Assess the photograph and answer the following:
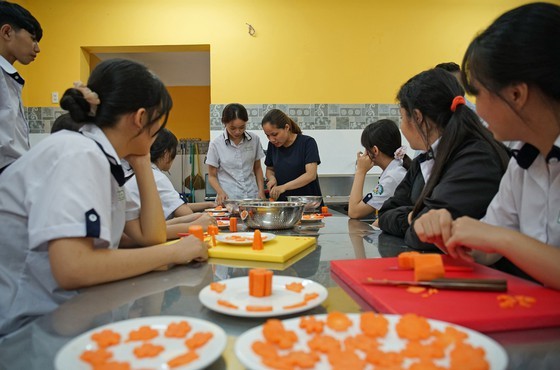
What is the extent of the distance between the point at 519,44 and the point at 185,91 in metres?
6.88

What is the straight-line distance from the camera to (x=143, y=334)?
0.67 meters

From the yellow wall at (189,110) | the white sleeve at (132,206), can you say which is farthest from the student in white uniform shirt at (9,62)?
the yellow wall at (189,110)

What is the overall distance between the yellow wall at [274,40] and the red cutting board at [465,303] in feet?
12.4

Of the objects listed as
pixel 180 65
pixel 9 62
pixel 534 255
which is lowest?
pixel 534 255

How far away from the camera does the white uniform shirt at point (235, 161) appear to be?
3.97m

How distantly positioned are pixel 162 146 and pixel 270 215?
3.12 ft

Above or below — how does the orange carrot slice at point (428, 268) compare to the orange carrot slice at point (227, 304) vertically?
above

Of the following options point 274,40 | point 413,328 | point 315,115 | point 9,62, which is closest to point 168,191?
point 9,62

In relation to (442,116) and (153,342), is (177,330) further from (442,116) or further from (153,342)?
(442,116)

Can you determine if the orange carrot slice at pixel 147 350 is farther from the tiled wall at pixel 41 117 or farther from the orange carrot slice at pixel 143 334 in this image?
the tiled wall at pixel 41 117

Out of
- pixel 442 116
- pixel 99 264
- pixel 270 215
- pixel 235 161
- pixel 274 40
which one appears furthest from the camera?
pixel 274 40

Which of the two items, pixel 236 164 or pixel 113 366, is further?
pixel 236 164

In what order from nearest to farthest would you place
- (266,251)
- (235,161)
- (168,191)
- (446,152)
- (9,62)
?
(266,251), (446,152), (168,191), (9,62), (235,161)

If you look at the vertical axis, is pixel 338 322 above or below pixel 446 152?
below
